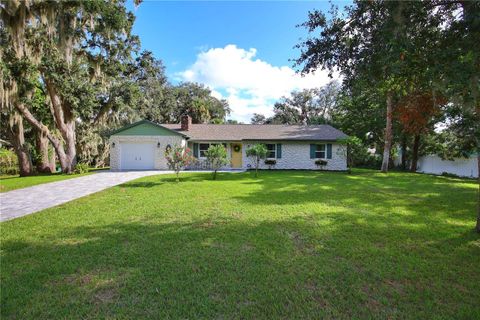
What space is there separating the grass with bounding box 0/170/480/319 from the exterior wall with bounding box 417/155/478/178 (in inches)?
552

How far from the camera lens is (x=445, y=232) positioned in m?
4.97

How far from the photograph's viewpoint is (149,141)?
18656 mm

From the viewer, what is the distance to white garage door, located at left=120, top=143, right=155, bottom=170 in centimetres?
1852

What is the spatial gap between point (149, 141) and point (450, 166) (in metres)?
21.4

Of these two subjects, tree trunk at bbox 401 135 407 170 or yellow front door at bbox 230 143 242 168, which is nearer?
yellow front door at bbox 230 143 242 168

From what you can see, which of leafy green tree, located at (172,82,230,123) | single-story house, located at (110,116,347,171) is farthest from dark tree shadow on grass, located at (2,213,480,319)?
leafy green tree, located at (172,82,230,123)

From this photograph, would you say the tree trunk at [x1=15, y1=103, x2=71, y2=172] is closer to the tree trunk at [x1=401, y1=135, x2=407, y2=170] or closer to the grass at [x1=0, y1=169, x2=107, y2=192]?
the grass at [x1=0, y1=169, x2=107, y2=192]

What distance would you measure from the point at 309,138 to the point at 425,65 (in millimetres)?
15702

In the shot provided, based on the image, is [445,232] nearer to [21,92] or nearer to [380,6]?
[380,6]

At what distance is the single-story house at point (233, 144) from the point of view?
18.5 meters

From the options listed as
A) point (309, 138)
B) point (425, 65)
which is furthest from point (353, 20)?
point (309, 138)

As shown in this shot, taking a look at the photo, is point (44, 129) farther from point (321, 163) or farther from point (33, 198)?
point (321, 163)

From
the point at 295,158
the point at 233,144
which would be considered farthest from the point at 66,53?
the point at 295,158

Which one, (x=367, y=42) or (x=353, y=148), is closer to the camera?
(x=367, y=42)
